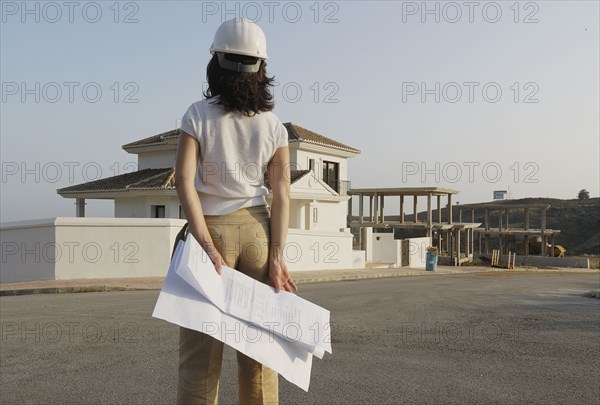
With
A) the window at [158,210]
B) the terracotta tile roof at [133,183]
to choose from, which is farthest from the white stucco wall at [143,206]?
the terracotta tile roof at [133,183]

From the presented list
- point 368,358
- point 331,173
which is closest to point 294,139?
point 331,173

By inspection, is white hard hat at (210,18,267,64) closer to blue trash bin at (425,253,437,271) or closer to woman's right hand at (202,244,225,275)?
woman's right hand at (202,244,225,275)

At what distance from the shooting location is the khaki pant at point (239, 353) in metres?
2.49

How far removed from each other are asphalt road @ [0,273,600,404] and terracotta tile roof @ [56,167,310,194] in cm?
1828

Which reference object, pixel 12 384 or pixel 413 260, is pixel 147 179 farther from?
pixel 12 384

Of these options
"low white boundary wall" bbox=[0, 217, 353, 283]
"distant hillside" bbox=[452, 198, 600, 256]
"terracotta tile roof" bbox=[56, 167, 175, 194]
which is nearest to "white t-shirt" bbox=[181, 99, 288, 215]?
"low white boundary wall" bbox=[0, 217, 353, 283]

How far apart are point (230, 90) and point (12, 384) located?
349 centimetres

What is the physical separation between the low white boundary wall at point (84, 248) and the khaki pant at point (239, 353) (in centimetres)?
1553

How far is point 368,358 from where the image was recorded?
5.57 metres

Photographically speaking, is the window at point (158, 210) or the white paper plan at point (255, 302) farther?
the window at point (158, 210)

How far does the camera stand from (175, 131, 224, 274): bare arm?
250 centimetres

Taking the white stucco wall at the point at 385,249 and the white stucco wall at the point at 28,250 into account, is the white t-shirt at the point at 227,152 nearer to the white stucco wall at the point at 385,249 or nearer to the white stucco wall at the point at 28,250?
the white stucco wall at the point at 28,250

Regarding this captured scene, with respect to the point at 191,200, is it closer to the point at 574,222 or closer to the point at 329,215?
the point at 329,215

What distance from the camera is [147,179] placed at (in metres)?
29.2
